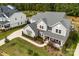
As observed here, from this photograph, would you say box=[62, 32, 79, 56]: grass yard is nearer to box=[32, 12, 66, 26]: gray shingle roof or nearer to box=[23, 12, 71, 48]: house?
box=[23, 12, 71, 48]: house

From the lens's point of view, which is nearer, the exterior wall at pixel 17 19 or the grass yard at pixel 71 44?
the grass yard at pixel 71 44

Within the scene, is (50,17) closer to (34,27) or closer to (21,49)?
(34,27)

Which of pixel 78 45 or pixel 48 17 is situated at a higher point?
pixel 48 17

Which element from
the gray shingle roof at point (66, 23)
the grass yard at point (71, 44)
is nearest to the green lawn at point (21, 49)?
the grass yard at point (71, 44)

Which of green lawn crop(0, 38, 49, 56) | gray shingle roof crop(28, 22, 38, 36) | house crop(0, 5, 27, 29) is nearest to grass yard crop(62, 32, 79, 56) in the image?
green lawn crop(0, 38, 49, 56)

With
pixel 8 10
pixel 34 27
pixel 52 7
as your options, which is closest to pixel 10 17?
pixel 8 10

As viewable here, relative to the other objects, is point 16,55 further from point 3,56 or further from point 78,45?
point 78,45

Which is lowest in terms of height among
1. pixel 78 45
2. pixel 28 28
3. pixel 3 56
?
pixel 3 56

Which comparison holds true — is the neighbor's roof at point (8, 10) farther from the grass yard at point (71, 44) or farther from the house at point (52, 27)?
the grass yard at point (71, 44)

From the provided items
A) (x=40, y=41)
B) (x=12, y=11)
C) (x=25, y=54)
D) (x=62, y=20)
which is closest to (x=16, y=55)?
(x=25, y=54)
